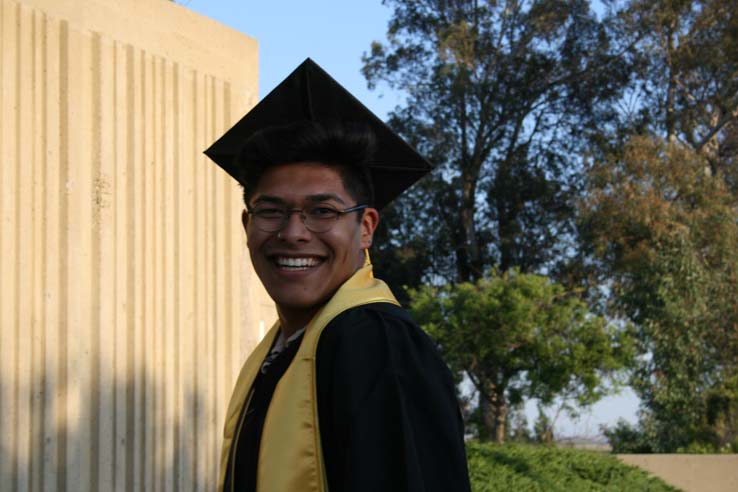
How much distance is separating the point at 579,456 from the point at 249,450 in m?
8.52

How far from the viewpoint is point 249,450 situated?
206 centimetres

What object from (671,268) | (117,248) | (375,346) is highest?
(671,268)

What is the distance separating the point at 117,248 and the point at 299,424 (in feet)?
12.8

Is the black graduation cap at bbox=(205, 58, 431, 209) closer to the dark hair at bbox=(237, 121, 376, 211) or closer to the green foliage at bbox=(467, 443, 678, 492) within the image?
the dark hair at bbox=(237, 121, 376, 211)

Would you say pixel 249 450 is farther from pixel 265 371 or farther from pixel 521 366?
pixel 521 366

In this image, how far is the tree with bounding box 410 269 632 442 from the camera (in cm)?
2039

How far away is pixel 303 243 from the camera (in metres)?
2.16

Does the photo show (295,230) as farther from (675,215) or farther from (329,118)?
(675,215)

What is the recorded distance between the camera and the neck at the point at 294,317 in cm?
224

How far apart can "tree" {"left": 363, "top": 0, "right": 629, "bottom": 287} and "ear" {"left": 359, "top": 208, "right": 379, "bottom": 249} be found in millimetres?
25951

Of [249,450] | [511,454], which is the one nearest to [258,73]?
[511,454]

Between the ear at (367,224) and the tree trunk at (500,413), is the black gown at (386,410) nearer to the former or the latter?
the ear at (367,224)

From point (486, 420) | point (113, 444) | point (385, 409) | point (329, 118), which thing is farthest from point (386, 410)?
point (486, 420)

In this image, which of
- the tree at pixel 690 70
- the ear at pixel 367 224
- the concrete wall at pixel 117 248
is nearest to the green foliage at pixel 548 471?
the concrete wall at pixel 117 248
